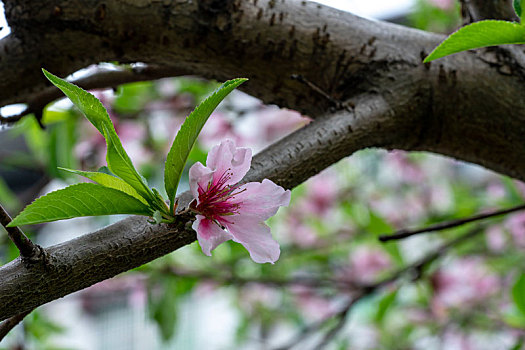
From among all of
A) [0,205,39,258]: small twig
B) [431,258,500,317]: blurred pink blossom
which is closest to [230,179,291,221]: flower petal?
[0,205,39,258]: small twig

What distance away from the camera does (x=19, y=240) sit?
263 millimetres

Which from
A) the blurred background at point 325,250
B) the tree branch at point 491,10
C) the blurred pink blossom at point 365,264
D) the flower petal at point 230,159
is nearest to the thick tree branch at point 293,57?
the tree branch at point 491,10

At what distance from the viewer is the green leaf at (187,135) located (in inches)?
11.0

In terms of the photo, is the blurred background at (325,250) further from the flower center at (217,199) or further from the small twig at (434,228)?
the flower center at (217,199)

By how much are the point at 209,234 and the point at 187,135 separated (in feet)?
0.19

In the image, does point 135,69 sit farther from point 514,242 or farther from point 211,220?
point 514,242

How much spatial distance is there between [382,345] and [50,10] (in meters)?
1.50

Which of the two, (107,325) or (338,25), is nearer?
(338,25)

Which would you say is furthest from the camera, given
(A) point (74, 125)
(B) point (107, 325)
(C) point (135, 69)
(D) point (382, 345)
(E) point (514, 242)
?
(B) point (107, 325)

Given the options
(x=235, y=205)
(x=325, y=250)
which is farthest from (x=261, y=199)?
(x=325, y=250)

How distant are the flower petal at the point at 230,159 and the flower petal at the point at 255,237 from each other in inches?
1.0

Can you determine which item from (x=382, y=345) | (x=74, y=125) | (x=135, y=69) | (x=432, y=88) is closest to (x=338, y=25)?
(x=432, y=88)

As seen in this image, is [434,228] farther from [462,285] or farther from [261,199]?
[462,285]

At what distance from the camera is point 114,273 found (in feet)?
0.97
